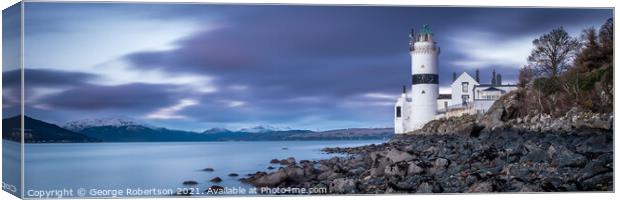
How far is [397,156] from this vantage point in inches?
569

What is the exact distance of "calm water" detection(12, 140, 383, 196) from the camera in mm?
13172

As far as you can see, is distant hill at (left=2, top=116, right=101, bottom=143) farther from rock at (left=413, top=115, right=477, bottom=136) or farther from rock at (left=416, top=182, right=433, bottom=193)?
rock at (left=413, top=115, right=477, bottom=136)

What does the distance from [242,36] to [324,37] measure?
119 centimetres

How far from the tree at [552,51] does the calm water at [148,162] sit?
288cm

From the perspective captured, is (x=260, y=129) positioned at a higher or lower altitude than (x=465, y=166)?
higher

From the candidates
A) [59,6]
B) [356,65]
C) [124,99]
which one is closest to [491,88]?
[356,65]

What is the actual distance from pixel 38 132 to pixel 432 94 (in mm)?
5638

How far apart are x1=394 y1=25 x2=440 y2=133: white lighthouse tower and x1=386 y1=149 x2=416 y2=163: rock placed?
1.03ft

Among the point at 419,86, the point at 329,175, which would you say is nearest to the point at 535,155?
the point at 419,86

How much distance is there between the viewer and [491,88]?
14641mm

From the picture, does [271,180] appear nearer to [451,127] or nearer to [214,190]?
[214,190]

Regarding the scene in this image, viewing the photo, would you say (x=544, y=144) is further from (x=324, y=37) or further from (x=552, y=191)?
(x=324, y=37)

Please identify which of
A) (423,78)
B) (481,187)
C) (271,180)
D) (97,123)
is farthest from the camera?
(423,78)

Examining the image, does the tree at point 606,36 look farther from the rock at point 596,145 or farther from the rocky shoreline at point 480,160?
the rock at point 596,145
